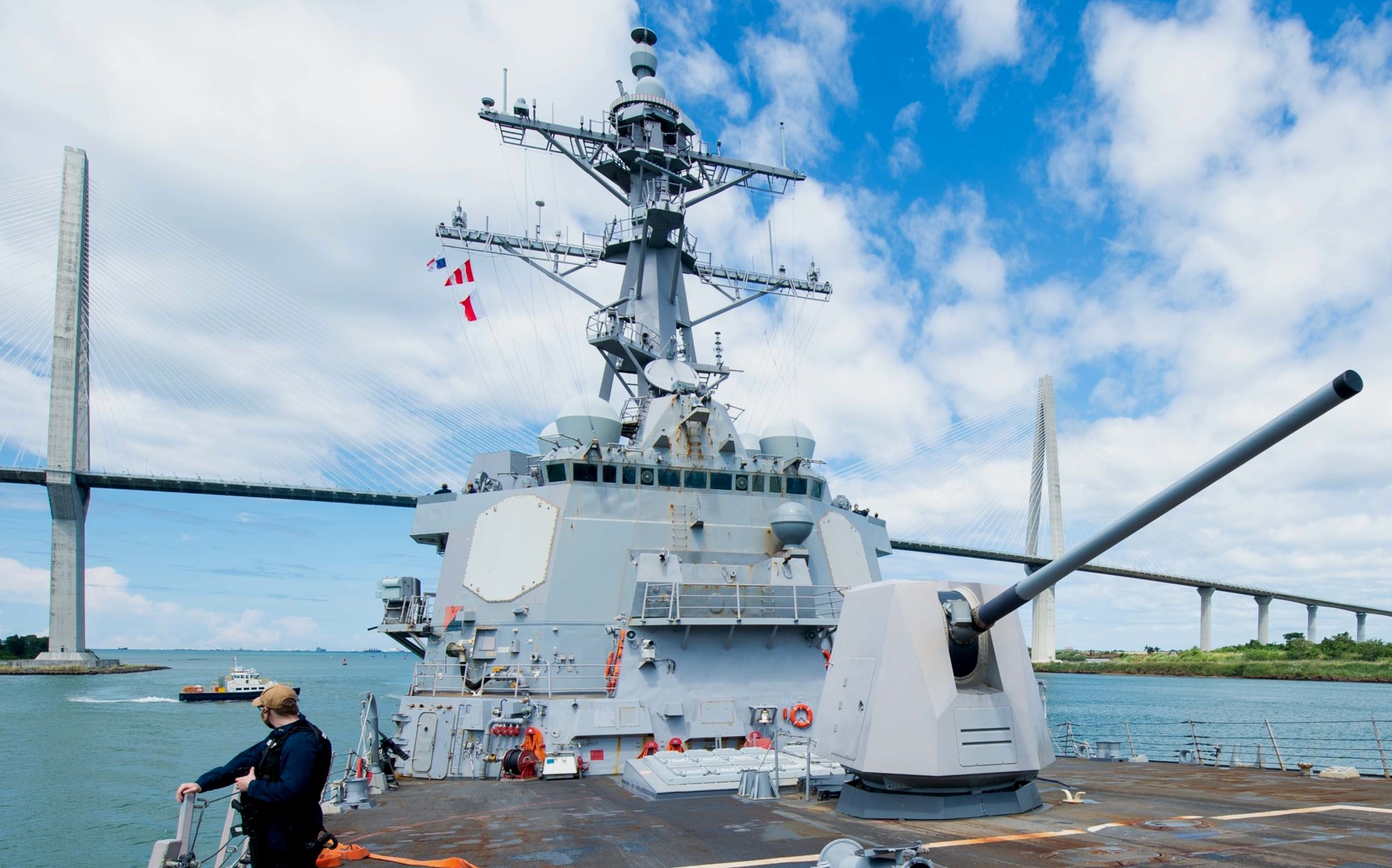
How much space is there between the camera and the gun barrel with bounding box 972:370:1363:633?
448cm

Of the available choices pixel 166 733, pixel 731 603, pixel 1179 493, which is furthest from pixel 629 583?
pixel 166 733

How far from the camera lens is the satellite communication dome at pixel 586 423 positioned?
14516 millimetres

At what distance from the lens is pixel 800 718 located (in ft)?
37.4

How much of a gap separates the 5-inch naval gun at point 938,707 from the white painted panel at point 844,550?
267 inches

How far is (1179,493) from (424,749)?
30.5 feet

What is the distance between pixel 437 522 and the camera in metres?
14.8

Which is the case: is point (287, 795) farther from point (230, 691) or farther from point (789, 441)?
point (230, 691)

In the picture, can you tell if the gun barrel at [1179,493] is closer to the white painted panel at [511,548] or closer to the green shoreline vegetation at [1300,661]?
the white painted panel at [511,548]

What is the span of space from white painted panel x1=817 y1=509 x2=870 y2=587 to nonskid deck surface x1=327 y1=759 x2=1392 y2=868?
568cm

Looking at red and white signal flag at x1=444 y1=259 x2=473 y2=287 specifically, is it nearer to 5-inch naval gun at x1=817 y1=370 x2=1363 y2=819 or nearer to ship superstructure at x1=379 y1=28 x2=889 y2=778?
ship superstructure at x1=379 y1=28 x2=889 y2=778

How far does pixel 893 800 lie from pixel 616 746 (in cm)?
472

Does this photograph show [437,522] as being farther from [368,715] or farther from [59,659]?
[59,659]

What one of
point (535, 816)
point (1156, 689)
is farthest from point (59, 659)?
point (1156, 689)

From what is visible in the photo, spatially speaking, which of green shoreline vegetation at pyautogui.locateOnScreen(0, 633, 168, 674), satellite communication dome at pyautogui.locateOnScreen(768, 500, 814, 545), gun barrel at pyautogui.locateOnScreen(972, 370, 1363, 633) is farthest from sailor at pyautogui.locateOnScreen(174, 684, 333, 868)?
green shoreline vegetation at pyautogui.locateOnScreen(0, 633, 168, 674)
